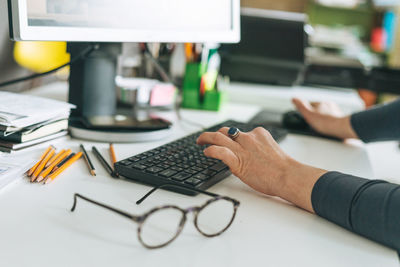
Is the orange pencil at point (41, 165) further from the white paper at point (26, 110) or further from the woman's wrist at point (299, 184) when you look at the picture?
the woman's wrist at point (299, 184)

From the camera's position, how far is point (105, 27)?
2.56 ft

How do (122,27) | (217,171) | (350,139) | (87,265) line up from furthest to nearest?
(350,139) < (122,27) < (217,171) < (87,265)

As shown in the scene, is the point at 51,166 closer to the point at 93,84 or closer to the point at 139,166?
the point at 139,166

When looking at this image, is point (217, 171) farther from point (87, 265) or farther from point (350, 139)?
point (350, 139)

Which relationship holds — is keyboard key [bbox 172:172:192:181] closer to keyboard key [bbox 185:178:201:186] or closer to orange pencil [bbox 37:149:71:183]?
keyboard key [bbox 185:178:201:186]

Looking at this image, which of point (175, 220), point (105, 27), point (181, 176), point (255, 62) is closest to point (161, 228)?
point (175, 220)

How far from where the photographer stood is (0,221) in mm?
477

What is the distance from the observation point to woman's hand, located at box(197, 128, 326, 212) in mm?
602

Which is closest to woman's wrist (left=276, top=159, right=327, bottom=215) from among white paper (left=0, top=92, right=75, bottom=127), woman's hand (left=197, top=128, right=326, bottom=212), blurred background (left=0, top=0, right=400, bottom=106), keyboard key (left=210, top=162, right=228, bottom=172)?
woman's hand (left=197, top=128, right=326, bottom=212)

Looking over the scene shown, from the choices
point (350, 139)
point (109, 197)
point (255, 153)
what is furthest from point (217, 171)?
point (350, 139)

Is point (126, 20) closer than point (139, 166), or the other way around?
point (139, 166)

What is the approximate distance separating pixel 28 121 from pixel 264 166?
41cm

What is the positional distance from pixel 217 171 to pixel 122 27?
37 centimetres

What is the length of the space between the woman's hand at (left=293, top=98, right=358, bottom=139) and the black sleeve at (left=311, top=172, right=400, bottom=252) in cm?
47
